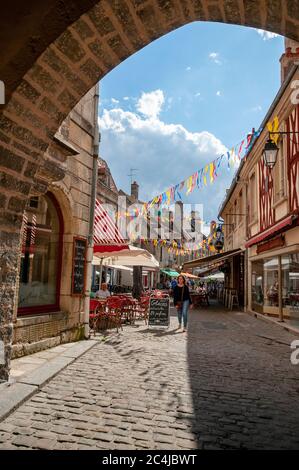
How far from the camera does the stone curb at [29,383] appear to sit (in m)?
3.56

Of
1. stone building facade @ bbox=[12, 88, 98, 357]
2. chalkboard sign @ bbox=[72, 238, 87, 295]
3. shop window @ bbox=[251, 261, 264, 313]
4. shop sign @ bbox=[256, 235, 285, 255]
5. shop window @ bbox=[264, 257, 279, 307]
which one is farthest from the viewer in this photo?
shop window @ bbox=[251, 261, 264, 313]

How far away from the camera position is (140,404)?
3781 mm

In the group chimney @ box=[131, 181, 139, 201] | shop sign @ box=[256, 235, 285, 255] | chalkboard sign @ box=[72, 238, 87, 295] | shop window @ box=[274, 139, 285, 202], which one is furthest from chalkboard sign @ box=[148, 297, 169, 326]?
chimney @ box=[131, 181, 139, 201]

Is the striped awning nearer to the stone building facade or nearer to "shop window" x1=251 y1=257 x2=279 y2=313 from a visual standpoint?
the stone building facade

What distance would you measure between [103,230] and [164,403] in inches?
244

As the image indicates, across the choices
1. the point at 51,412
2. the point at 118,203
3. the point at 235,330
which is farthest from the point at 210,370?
the point at 118,203

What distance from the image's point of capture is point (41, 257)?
23.0ft

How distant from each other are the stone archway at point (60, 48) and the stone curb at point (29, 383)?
1.52m

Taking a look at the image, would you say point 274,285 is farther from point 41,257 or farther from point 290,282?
point 41,257

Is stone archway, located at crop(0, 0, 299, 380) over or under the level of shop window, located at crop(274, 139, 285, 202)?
under

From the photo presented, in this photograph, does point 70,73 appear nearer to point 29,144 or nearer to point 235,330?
point 29,144

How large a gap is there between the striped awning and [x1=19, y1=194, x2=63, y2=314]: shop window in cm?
197

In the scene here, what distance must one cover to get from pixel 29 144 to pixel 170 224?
44.1m

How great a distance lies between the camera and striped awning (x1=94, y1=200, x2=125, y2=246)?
9196 millimetres
